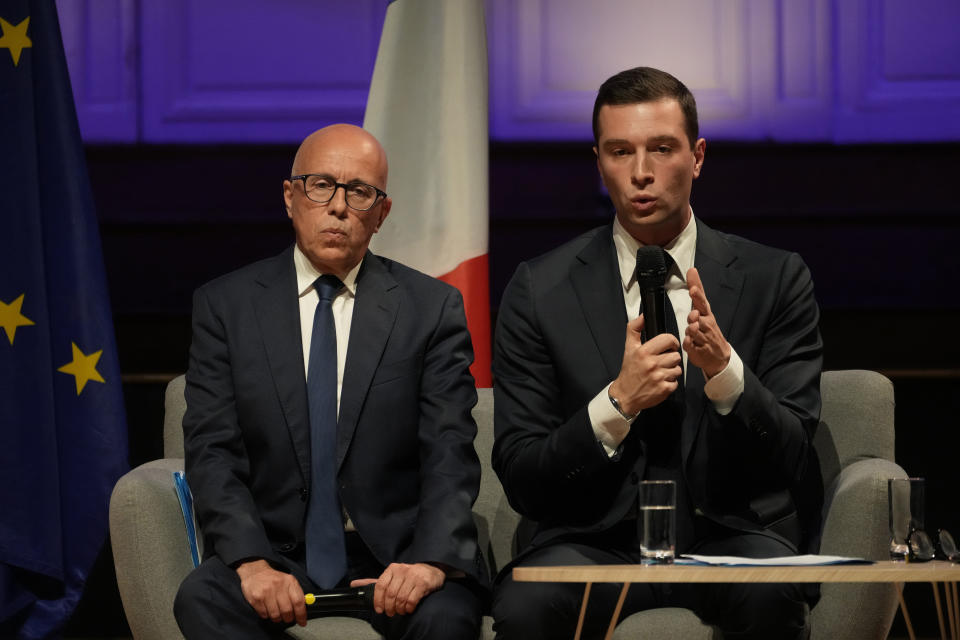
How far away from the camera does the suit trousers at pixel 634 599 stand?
2188 millimetres

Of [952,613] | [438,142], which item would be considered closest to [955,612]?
[952,613]

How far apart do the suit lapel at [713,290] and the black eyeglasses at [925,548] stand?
48 cm

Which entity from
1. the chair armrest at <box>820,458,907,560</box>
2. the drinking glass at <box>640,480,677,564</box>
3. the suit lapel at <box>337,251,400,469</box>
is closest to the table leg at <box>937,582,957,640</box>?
the chair armrest at <box>820,458,907,560</box>

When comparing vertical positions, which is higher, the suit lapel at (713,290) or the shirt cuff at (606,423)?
the suit lapel at (713,290)

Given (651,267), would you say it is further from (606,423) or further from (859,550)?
(859,550)

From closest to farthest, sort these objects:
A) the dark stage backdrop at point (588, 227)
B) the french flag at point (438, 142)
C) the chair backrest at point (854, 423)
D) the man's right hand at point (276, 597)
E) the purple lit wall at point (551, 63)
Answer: the man's right hand at point (276, 597) → the chair backrest at point (854, 423) → the french flag at point (438, 142) → the dark stage backdrop at point (588, 227) → the purple lit wall at point (551, 63)

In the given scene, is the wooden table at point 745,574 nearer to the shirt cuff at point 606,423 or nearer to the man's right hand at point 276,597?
the shirt cuff at point 606,423

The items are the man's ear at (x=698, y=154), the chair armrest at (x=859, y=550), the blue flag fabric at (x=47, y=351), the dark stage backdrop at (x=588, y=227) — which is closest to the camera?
the chair armrest at (x=859, y=550)

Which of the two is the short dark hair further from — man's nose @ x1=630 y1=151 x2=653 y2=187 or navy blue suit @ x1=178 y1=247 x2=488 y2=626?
navy blue suit @ x1=178 y1=247 x2=488 y2=626

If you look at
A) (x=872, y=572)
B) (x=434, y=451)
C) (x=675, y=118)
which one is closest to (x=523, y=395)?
(x=434, y=451)

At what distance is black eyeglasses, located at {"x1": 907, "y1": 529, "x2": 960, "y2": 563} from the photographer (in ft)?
6.87

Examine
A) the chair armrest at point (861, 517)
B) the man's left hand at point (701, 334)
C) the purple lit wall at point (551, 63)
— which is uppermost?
the purple lit wall at point (551, 63)

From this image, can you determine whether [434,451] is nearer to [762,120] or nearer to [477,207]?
[477,207]

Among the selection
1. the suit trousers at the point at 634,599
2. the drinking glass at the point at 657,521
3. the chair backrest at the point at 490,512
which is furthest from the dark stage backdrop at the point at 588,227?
the drinking glass at the point at 657,521
